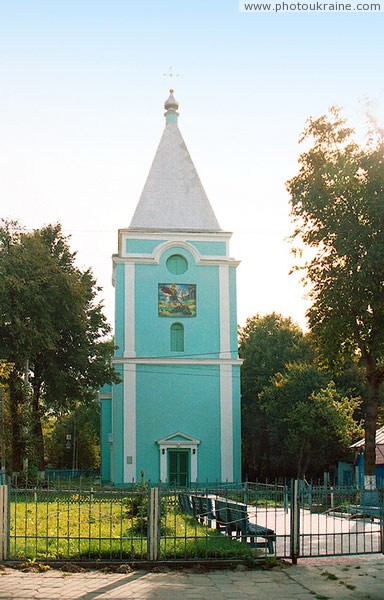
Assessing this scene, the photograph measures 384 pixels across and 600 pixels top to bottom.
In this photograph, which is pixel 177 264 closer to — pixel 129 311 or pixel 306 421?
pixel 129 311

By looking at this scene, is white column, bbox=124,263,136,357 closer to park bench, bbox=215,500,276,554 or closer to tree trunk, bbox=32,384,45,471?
tree trunk, bbox=32,384,45,471

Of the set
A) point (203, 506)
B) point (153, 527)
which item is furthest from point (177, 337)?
point (153, 527)

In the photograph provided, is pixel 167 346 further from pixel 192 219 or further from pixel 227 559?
pixel 227 559

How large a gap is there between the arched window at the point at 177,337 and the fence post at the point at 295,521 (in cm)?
2523

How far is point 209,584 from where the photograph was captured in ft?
34.0

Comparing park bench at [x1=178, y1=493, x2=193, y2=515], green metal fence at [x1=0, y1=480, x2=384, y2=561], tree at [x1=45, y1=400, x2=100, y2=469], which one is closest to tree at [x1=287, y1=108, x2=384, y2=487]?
park bench at [x1=178, y1=493, x2=193, y2=515]

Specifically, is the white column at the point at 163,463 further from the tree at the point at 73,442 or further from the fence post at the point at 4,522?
the tree at the point at 73,442

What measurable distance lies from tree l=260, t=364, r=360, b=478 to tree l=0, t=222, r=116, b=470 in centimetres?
1068

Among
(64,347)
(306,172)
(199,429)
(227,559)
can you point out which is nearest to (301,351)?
(199,429)

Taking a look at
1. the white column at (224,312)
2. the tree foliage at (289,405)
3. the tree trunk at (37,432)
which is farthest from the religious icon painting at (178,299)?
the tree trunk at (37,432)

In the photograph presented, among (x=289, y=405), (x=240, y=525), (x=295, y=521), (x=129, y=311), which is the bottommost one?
(x=240, y=525)

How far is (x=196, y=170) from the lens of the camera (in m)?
39.6

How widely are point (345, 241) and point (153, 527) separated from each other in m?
13.6

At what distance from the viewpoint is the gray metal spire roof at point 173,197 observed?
126 feet
